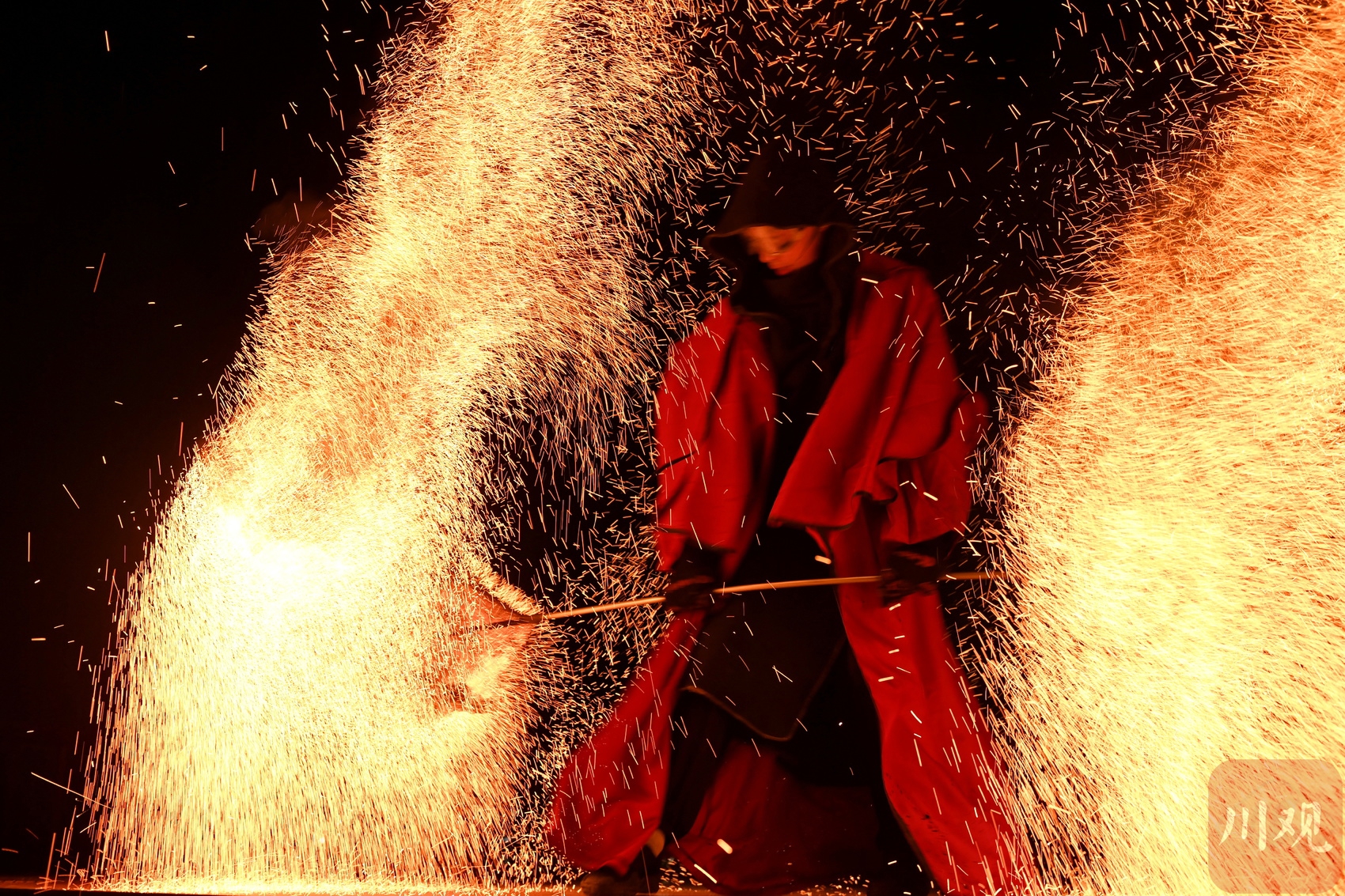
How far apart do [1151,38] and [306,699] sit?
248 centimetres

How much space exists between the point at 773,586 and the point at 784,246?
721 mm

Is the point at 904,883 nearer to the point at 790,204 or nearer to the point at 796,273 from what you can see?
the point at 796,273

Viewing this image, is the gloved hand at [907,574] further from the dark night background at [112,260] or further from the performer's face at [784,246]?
the dark night background at [112,260]

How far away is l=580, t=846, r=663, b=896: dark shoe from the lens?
1908 mm

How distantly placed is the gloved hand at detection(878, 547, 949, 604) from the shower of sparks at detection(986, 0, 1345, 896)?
25 centimetres

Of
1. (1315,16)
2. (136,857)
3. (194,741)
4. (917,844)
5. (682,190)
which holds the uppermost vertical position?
(1315,16)

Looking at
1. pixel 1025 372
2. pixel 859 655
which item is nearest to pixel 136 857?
pixel 859 655

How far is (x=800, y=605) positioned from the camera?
192cm

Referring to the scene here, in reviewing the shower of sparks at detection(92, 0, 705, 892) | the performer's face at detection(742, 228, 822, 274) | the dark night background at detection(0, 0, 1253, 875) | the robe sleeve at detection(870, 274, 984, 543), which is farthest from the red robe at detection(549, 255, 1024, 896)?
the dark night background at detection(0, 0, 1253, 875)

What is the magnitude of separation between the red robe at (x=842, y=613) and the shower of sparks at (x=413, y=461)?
1.37 ft

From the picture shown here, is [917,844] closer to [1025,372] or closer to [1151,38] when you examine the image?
[1025,372]

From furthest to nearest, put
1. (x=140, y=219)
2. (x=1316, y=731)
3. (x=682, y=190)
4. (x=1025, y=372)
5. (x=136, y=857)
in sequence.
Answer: (x=140, y=219) < (x=136, y=857) < (x=682, y=190) < (x=1025, y=372) < (x=1316, y=731)

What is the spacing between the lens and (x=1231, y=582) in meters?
1.75

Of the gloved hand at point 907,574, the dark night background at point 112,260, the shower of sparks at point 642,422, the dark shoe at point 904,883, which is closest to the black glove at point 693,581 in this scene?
the shower of sparks at point 642,422
